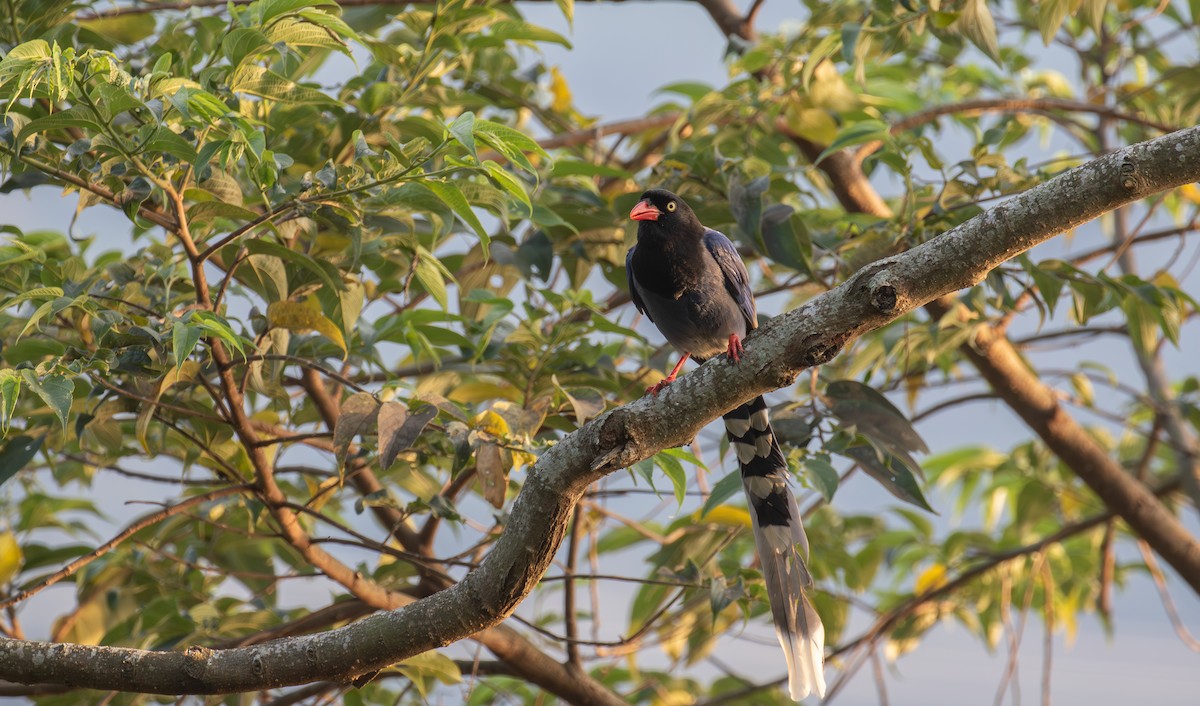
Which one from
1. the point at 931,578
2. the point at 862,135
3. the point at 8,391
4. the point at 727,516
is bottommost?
the point at 8,391

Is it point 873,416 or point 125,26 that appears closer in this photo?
point 873,416

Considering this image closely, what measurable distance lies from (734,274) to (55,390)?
1539 mm

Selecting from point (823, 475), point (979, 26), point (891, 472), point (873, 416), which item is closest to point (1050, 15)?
point (979, 26)

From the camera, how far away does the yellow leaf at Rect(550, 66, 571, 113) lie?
3.79 meters

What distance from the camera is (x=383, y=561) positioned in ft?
10.3

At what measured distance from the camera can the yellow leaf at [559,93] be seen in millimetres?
3795

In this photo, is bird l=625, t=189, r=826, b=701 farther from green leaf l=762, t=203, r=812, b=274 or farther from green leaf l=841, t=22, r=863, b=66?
green leaf l=841, t=22, r=863, b=66

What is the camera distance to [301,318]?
2164 millimetres

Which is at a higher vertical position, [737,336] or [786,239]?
[786,239]

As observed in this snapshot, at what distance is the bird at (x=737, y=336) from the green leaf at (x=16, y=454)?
4.53ft

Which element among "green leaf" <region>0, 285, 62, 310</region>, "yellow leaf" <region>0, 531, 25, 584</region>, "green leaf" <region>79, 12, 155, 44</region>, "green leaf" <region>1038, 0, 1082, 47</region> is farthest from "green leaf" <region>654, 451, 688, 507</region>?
Result: "yellow leaf" <region>0, 531, 25, 584</region>

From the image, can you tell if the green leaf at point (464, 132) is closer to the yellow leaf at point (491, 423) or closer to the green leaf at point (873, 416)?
the yellow leaf at point (491, 423)

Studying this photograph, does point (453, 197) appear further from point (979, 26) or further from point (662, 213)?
point (979, 26)

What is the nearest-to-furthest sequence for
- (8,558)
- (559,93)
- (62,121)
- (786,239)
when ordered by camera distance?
(62,121) → (786,239) → (8,558) → (559,93)
